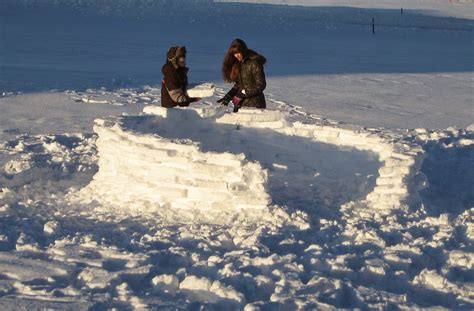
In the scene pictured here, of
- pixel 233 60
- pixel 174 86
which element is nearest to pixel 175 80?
pixel 174 86

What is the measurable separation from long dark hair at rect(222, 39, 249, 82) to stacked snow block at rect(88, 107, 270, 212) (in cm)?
128

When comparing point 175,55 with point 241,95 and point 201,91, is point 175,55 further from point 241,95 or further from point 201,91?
point 241,95

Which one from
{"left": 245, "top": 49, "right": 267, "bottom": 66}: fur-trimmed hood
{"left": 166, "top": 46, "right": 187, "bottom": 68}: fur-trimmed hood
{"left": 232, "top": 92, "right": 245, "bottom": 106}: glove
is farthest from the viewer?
{"left": 232, "top": 92, "right": 245, "bottom": 106}: glove

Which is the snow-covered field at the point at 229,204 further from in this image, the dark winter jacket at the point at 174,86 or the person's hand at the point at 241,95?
the person's hand at the point at 241,95

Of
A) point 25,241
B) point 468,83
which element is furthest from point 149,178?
point 468,83

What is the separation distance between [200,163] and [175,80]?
180 cm

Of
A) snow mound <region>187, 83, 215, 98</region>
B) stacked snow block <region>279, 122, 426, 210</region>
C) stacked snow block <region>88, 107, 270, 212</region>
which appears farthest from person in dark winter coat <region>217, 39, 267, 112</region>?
stacked snow block <region>279, 122, 426, 210</region>

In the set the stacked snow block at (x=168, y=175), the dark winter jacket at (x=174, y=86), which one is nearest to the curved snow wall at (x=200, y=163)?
the stacked snow block at (x=168, y=175)

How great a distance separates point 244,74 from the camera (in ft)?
30.9

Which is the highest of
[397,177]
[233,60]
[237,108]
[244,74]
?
[233,60]

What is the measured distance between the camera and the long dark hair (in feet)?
30.6

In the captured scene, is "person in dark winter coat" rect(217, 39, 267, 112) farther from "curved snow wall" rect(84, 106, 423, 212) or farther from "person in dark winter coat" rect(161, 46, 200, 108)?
"person in dark winter coat" rect(161, 46, 200, 108)

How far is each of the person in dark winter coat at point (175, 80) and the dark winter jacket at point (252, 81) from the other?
0.54 meters

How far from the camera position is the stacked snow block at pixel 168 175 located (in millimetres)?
7600
